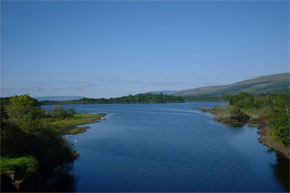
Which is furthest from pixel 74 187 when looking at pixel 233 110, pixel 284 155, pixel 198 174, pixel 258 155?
pixel 233 110

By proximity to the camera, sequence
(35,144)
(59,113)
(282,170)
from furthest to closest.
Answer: (59,113) < (282,170) < (35,144)

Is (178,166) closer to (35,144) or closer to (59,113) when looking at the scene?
(35,144)

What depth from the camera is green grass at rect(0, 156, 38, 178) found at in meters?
25.1

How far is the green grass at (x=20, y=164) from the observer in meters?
25.1

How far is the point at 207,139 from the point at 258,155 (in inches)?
591

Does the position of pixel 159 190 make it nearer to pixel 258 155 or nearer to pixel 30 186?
pixel 30 186

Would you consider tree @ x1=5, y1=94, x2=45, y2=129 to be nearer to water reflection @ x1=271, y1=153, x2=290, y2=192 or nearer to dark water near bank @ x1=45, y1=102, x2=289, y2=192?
dark water near bank @ x1=45, y1=102, x2=289, y2=192

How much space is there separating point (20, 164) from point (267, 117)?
5564cm

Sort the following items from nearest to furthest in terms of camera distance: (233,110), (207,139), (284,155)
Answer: (284,155)
(207,139)
(233,110)

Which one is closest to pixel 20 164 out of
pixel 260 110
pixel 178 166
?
pixel 178 166

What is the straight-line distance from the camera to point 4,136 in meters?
27.1

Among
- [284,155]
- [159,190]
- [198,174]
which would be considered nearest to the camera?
[159,190]

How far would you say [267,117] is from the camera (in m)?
63.7

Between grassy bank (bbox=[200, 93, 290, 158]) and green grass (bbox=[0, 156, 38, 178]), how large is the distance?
36.1 metres
